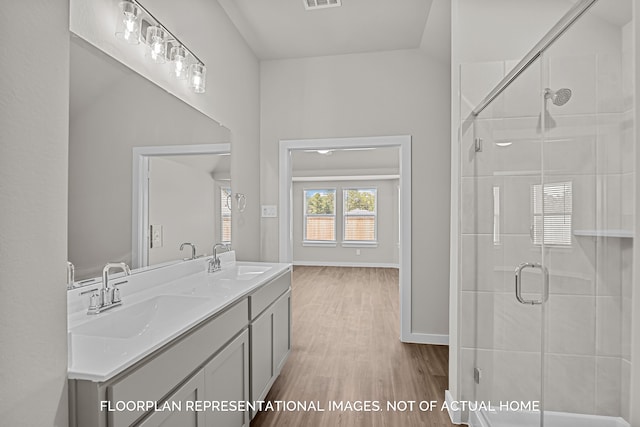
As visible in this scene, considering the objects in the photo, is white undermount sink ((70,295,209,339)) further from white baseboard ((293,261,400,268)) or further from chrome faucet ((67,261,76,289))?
white baseboard ((293,261,400,268))

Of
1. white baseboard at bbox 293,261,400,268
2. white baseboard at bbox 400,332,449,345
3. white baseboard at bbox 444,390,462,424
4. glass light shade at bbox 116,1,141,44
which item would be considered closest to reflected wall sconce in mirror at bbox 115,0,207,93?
glass light shade at bbox 116,1,141,44

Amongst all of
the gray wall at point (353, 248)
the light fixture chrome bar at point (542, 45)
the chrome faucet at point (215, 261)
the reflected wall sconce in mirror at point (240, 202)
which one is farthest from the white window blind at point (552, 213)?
the gray wall at point (353, 248)

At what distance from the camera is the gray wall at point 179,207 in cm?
194

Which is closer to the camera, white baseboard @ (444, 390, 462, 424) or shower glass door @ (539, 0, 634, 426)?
shower glass door @ (539, 0, 634, 426)

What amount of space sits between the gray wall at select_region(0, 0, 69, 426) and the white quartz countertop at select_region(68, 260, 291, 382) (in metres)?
0.10

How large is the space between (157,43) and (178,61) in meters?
0.22

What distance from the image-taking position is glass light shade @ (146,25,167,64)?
1839 mm

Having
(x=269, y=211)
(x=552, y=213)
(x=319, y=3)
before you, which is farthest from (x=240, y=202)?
(x=552, y=213)

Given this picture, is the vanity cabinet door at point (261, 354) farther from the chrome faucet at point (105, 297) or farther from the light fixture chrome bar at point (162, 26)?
the light fixture chrome bar at point (162, 26)

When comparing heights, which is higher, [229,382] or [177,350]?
[177,350]

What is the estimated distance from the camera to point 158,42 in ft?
6.20

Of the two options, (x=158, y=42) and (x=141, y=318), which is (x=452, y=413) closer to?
(x=141, y=318)

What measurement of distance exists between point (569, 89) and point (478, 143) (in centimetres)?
82

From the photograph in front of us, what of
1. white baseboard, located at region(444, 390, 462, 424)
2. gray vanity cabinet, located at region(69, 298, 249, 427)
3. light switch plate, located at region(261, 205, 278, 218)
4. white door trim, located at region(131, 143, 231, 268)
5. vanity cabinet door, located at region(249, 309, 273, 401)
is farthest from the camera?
light switch plate, located at region(261, 205, 278, 218)
